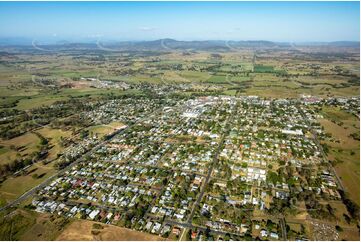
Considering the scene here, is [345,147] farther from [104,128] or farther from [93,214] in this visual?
[104,128]

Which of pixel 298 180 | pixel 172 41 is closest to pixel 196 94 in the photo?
pixel 298 180

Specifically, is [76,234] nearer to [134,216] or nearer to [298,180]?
[134,216]

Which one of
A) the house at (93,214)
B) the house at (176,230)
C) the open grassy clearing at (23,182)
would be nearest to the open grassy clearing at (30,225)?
the house at (93,214)

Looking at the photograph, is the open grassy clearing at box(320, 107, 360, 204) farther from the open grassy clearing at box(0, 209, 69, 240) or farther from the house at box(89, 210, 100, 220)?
the open grassy clearing at box(0, 209, 69, 240)

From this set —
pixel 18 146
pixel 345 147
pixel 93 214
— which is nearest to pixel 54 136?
pixel 18 146

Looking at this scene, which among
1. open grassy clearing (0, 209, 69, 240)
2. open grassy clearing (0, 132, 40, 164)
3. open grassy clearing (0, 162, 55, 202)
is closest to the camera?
open grassy clearing (0, 209, 69, 240)

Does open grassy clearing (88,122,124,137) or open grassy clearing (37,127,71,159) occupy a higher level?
open grassy clearing (88,122,124,137)

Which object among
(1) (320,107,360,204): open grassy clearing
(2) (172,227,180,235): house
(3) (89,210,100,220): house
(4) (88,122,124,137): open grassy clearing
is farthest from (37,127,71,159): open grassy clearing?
(1) (320,107,360,204): open grassy clearing

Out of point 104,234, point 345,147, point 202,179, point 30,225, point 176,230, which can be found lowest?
point 30,225
